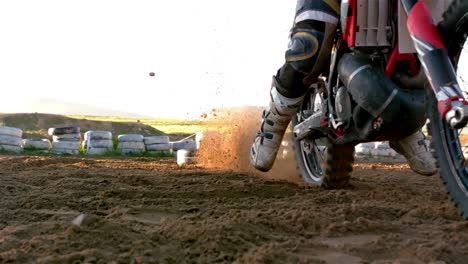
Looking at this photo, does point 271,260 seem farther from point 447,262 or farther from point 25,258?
point 25,258

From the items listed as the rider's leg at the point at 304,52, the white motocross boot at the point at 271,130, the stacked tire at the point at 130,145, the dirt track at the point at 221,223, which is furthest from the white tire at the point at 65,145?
the rider's leg at the point at 304,52

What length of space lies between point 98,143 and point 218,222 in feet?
32.9

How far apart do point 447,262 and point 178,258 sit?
1.07 metres

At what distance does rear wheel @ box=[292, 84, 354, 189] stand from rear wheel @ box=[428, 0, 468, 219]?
1.62m

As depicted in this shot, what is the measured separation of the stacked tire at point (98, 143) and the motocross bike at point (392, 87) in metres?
7.83

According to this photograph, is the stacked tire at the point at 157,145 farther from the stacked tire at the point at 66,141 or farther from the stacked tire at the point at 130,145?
the stacked tire at the point at 66,141

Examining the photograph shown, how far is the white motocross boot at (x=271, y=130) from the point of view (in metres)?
5.21

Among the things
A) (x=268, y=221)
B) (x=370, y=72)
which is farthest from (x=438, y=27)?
(x=268, y=221)

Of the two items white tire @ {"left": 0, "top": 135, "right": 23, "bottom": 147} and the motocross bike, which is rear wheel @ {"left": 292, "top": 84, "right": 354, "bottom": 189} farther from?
white tire @ {"left": 0, "top": 135, "right": 23, "bottom": 147}

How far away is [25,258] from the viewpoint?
250 cm

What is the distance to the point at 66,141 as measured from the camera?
13000 mm

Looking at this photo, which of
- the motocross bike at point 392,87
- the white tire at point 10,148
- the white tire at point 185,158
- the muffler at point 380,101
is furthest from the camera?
the white tire at point 10,148

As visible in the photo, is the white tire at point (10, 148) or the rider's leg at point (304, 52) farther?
the white tire at point (10, 148)

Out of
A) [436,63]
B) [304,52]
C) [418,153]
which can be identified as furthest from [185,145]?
[436,63]
